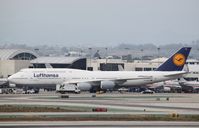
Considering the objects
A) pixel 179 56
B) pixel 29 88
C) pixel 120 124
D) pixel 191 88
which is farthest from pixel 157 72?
pixel 120 124

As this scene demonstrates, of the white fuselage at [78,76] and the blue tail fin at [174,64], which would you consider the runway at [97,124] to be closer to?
the white fuselage at [78,76]

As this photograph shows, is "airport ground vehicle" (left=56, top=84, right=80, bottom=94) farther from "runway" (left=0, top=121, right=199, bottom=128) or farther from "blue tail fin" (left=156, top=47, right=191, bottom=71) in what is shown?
"runway" (left=0, top=121, right=199, bottom=128)

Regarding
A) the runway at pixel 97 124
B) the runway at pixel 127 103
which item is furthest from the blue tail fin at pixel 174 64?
the runway at pixel 97 124

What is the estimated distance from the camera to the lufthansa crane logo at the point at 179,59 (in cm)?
14162

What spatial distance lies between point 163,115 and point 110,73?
70930 mm

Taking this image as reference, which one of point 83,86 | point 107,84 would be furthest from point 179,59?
point 83,86

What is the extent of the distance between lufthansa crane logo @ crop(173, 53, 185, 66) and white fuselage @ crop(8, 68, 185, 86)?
3.38 metres

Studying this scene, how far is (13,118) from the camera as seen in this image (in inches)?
2542

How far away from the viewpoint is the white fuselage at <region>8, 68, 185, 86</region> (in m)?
134

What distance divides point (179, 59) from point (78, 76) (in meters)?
23.9

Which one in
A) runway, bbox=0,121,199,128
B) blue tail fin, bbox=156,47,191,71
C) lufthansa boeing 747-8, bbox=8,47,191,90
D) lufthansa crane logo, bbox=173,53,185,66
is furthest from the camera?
lufthansa crane logo, bbox=173,53,185,66

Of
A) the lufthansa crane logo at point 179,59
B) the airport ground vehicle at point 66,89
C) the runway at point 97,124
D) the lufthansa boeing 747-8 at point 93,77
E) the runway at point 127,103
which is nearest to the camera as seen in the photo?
the runway at point 97,124

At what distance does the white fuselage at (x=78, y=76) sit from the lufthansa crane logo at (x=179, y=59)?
3.38 meters

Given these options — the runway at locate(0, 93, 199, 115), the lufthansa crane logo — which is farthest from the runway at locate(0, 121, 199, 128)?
the lufthansa crane logo
